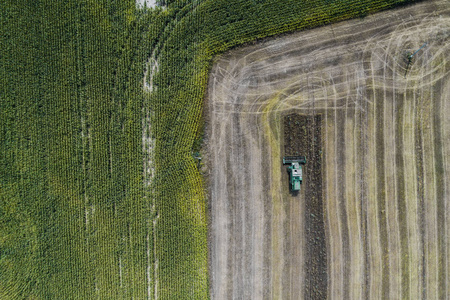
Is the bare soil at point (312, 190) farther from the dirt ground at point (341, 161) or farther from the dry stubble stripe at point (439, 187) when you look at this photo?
the dry stubble stripe at point (439, 187)

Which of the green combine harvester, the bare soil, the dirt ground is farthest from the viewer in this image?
the bare soil

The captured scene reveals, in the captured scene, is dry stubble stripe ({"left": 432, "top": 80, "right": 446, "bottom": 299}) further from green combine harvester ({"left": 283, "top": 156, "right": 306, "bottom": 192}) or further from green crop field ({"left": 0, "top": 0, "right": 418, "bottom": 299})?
green combine harvester ({"left": 283, "top": 156, "right": 306, "bottom": 192})

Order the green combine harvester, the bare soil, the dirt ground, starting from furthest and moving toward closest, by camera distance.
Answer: the bare soil → the dirt ground → the green combine harvester

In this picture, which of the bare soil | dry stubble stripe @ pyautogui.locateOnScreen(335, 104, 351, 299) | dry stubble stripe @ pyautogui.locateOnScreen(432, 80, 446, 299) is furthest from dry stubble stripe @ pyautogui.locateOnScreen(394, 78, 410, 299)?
the bare soil

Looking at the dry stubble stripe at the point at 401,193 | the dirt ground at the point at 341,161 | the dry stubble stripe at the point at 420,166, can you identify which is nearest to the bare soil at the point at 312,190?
the dirt ground at the point at 341,161

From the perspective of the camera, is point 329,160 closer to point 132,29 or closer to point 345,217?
point 345,217

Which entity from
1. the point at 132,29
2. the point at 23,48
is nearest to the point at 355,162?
the point at 132,29
